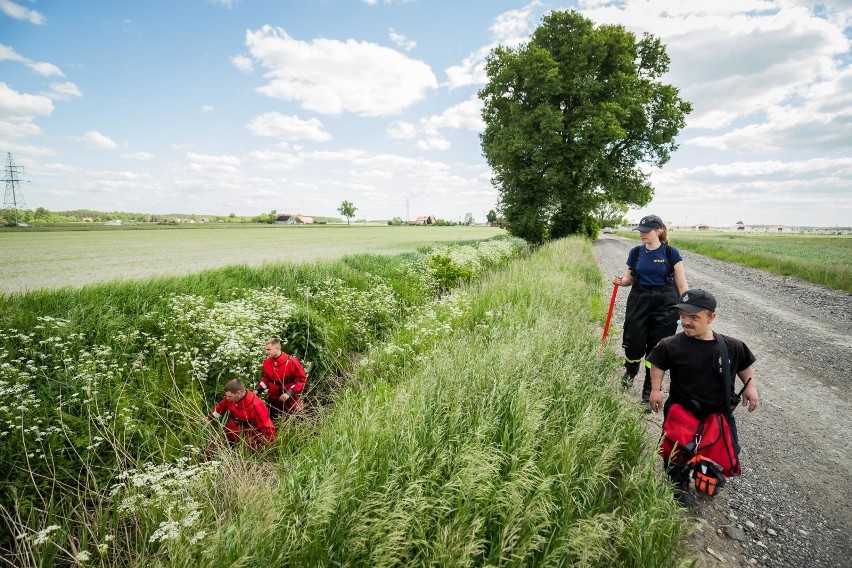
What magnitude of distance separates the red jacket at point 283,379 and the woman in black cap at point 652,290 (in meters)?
4.55

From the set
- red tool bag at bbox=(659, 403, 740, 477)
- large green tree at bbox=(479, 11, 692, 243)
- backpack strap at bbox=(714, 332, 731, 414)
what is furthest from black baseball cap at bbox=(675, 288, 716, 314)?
large green tree at bbox=(479, 11, 692, 243)

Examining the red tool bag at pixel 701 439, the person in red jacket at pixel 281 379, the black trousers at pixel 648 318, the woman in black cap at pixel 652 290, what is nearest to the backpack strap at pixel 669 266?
the woman in black cap at pixel 652 290

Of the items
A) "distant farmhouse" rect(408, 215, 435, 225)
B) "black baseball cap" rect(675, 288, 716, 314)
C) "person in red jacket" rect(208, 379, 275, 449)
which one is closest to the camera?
"black baseball cap" rect(675, 288, 716, 314)

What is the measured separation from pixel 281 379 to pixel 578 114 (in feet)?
81.7

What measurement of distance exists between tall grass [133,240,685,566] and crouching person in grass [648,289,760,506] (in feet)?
1.25

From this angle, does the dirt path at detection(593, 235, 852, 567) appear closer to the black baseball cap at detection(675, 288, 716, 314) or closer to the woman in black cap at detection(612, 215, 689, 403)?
the woman in black cap at detection(612, 215, 689, 403)

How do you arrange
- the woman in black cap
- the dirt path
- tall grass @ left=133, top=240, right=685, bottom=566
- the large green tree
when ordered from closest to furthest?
tall grass @ left=133, top=240, right=685, bottom=566, the dirt path, the woman in black cap, the large green tree

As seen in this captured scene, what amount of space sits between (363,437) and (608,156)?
91.2 ft

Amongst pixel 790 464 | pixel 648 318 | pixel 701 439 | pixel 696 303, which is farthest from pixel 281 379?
pixel 790 464

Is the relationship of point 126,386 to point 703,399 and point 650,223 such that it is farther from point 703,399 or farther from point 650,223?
point 650,223

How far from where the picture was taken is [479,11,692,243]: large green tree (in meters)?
22.0

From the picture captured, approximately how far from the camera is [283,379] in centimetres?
509

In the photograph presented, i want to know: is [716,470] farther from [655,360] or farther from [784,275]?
[784,275]

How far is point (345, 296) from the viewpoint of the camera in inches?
331
